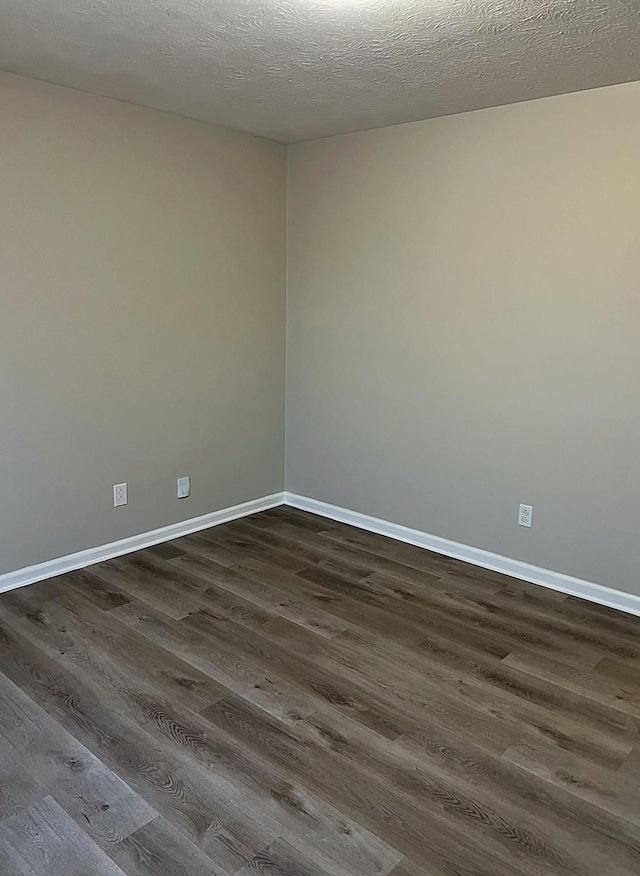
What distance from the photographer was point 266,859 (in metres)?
1.79

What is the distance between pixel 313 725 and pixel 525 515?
168 centimetres

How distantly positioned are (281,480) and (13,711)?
2.50 metres

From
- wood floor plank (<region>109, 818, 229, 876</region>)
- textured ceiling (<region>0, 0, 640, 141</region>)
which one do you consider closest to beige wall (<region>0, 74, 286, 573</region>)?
textured ceiling (<region>0, 0, 640, 141</region>)

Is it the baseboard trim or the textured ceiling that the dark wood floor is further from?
the textured ceiling

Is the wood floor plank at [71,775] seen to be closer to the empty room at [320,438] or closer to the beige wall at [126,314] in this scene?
the empty room at [320,438]

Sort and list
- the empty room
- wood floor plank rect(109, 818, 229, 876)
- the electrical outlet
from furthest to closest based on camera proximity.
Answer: the electrical outlet → the empty room → wood floor plank rect(109, 818, 229, 876)

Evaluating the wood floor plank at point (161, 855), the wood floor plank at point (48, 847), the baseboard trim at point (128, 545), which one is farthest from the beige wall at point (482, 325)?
the wood floor plank at point (48, 847)

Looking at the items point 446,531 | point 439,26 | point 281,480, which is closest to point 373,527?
point 446,531

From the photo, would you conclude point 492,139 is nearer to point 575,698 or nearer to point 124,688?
point 575,698

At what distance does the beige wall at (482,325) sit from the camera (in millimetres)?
3096

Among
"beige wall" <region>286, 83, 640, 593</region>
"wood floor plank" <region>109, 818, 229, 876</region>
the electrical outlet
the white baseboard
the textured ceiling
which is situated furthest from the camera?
the electrical outlet

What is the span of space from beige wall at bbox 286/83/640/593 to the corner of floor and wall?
0.01 meters

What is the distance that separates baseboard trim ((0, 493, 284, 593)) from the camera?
3363mm

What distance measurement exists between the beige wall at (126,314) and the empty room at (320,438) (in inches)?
0.6
